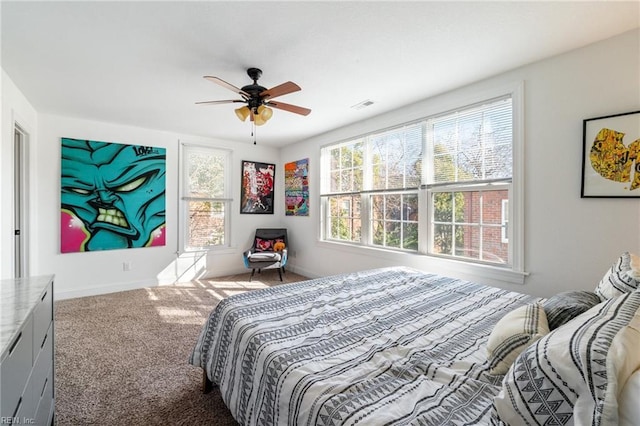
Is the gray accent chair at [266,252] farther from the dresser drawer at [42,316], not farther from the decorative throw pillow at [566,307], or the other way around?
the decorative throw pillow at [566,307]

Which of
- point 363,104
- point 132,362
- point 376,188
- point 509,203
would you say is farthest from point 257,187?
point 509,203

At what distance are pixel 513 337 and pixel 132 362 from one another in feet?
8.51

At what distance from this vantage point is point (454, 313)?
1688 millimetres

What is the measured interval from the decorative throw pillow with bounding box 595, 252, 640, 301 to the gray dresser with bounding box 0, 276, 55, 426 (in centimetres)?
236

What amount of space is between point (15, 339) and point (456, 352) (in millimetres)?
1661

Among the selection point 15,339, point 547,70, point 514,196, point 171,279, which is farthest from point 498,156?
point 171,279

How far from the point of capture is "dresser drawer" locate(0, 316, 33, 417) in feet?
2.70

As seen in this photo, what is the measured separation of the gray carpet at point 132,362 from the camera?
5.48 feet

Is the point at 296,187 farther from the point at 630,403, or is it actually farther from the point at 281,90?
the point at 630,403

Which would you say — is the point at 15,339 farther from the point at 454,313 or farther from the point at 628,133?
the point at 628,133

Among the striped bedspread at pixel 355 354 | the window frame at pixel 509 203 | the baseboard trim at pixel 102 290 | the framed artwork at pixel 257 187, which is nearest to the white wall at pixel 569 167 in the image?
the window frame at pixel 509 203

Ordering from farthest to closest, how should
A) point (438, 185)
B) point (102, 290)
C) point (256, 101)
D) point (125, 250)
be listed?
point (125, 250) < point (102, 290) < point (438, 185) < point (256, 101)

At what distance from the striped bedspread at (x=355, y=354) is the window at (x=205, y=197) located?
126 inches

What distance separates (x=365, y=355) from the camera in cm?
120
